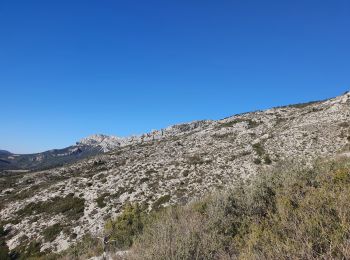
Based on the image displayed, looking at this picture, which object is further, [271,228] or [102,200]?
[102,200]

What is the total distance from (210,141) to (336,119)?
19939 mm

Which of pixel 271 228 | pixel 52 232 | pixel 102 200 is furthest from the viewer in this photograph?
pixel 102 200

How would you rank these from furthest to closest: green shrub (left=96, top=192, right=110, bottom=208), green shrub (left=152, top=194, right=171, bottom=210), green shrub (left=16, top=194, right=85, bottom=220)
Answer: green shrub (left=16, top=194, right=85, bottom=220) < green shrub (left=96, top=192, right=110, bottom=208) < green shrub (left=152, top=194, right=171, bottom=210)

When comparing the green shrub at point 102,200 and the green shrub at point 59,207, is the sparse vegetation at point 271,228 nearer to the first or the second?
the green shrub at point 102,200

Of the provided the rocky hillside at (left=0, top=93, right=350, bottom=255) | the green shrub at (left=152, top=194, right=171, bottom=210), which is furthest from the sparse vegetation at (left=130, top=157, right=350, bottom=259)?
the green shrub at (left=152, top=194, right=171, bottom=210)

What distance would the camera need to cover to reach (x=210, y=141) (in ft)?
179

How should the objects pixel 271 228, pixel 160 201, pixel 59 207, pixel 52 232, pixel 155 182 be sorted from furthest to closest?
1. pixel 155 182
2. pixel 59 207
3. pixel 160 201
4. pixel 52 232
5. pixel 271 228

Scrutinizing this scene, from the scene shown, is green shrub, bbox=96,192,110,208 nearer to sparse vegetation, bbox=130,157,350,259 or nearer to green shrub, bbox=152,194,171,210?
green shrub, bbox=152,194,171,210

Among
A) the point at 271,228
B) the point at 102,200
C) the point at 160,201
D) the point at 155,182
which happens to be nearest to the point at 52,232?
the point at 102,200

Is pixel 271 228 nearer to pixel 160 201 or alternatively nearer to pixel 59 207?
pixel 160 201

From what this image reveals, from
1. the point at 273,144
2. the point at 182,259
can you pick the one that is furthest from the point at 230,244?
the point at 273,144

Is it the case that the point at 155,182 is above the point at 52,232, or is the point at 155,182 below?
above

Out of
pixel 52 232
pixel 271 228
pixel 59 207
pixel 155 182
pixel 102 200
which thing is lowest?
pixel 52 232

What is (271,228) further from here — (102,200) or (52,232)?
(102,200)
